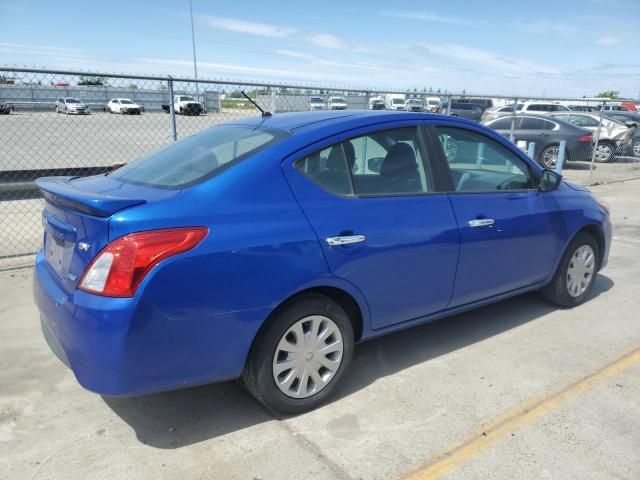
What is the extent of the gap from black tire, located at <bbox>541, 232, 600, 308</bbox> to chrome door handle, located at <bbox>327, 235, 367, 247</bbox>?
2317 mm

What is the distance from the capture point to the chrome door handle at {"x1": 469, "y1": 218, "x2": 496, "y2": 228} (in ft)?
11.5

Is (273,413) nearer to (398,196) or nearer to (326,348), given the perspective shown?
(326,348)

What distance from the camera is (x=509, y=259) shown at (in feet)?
12.5

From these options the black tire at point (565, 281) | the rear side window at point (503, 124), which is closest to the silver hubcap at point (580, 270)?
the black tire at point (565, 281)

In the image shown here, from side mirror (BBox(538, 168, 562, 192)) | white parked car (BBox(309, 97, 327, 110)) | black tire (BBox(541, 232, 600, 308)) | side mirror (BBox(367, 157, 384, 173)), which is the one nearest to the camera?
Answer: side mirror (BBox(367, 157, 384, 173))

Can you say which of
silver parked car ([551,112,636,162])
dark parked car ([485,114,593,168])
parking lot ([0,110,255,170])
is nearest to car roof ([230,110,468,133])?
parking lot ([0,110,255,170])

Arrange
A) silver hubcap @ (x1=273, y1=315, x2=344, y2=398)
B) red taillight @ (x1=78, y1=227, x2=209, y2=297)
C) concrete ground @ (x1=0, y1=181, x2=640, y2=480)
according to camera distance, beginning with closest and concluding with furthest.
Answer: red taillight @ (x1=78, y1=227, x2=209, y2=297)
concrete ground @ (x1=0, y1=181, x2=640, y2=480)
silver hubcap @ (x1=273, y1=315, x2=344, y2=398)

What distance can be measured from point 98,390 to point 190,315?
553 millimetres

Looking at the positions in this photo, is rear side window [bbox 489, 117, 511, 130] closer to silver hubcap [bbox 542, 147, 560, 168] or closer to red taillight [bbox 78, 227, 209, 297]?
silver hubcap [bbox 542, 147, 560, 168]

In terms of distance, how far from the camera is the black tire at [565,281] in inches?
173

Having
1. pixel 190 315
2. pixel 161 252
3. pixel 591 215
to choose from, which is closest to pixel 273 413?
pixel 190 315

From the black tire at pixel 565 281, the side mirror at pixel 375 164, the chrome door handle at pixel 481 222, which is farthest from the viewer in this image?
the black tire at pixel 565 281

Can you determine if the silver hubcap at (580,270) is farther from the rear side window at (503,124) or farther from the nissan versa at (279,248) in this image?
the rear side window at (503,124)

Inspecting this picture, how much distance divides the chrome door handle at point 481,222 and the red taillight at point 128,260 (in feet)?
6.50
